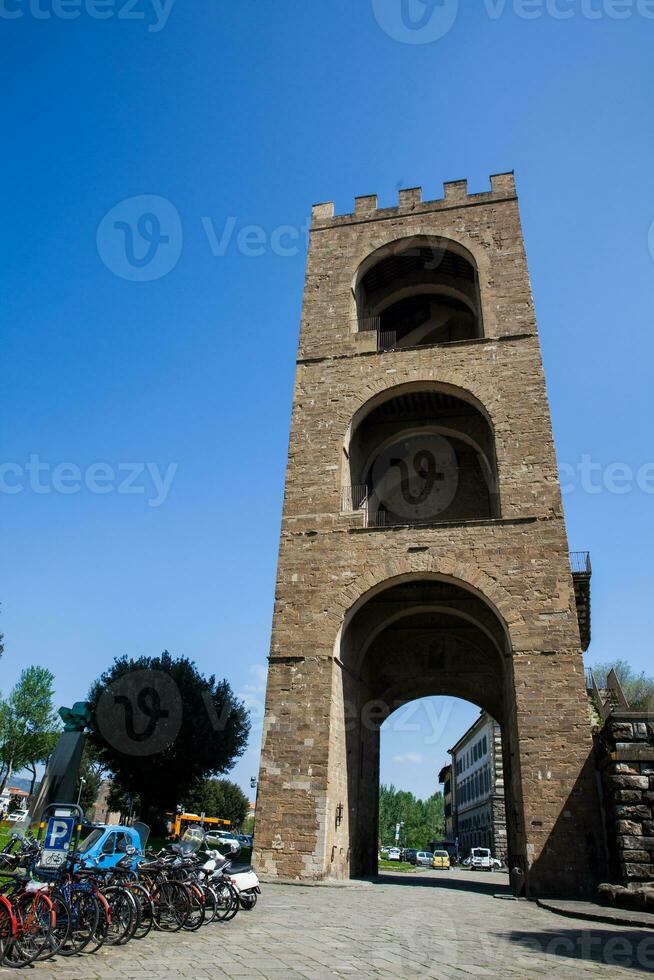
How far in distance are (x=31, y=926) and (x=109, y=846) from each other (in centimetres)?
428

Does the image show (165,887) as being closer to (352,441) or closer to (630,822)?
(630,822)

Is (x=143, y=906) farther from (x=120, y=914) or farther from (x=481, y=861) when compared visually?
(x=481, y=861)

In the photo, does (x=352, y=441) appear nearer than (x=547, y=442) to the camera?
No

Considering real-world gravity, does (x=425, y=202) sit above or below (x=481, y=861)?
above

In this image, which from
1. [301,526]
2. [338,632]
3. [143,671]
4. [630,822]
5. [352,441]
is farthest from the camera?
[143,671]

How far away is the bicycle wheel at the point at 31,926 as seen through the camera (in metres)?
5.54

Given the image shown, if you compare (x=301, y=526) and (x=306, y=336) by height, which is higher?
(x=306, y=336)

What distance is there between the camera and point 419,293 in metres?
20.7

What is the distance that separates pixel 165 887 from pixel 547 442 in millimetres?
11812

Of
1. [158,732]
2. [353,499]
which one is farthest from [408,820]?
[353,499]

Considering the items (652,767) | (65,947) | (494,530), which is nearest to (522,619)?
(494,530)

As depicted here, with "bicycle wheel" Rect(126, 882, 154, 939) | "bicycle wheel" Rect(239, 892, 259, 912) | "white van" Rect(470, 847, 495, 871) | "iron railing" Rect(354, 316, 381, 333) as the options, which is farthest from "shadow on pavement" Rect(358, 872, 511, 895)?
"white van" Rect(470, 847, 495, 871)

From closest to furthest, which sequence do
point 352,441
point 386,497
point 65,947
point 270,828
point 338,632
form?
point 65,947, point 270,828, point 338,632, point 352,441, point 386,497

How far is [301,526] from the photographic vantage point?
614 inches
